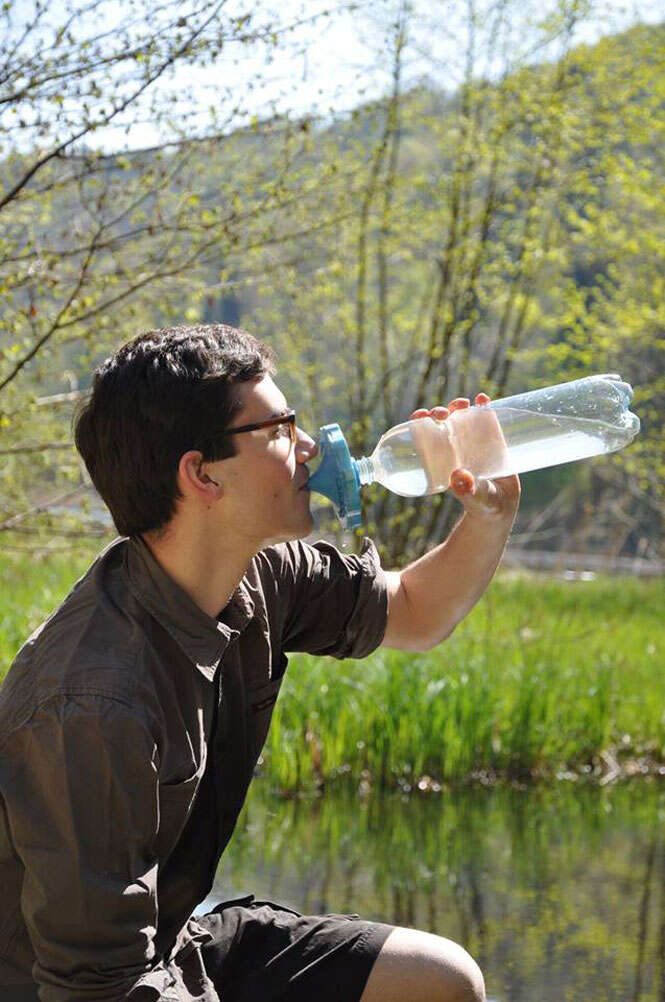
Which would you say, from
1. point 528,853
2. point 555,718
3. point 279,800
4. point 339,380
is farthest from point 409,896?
point 339,380

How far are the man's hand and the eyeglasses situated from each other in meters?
0.29

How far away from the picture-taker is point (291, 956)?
2213 millimetres

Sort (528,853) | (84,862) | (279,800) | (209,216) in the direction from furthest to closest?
(279,800) < (528,853) < (209,216) < (84,862)

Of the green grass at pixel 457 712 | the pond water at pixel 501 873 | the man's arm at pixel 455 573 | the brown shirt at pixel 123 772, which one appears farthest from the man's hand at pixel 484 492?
the green grass at pixel 457 712

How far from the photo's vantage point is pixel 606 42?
859 cm

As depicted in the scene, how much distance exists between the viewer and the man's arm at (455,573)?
2475 mm

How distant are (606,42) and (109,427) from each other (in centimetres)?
730

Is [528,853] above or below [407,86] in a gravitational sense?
below

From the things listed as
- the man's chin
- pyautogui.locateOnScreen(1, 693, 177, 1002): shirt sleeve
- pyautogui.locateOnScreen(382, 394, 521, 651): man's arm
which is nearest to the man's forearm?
pyautogui.locateOnScreen(382, 394, 521, 651): man's arm

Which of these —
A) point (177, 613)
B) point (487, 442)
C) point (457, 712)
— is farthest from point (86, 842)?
point (457, 712)

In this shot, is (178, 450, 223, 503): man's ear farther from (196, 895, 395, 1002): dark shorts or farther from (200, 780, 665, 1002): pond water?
(200, 780, 665, 1002): pond water

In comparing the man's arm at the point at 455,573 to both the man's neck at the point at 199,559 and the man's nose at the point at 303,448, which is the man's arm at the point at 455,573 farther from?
the man's neck at the point at 199,559

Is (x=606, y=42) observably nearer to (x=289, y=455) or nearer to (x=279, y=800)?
(x=279, y=800)

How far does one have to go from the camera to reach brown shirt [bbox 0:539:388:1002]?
1.78 m
